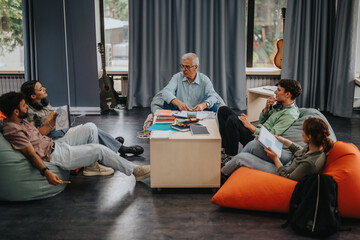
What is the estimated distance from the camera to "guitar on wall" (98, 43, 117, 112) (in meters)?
5.80

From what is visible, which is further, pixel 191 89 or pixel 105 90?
pixel 105 90

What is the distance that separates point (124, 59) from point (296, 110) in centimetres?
396

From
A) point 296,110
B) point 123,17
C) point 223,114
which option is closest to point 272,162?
point 296,110

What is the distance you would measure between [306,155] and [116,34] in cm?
457

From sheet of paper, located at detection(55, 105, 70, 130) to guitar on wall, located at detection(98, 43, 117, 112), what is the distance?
7.83ft

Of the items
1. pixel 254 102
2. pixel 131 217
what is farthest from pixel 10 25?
pixel 131 217

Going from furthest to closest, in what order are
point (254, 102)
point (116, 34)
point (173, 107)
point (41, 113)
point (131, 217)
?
point (116, 34) < point (254, 102) < point (173, 107) < point (41, 113) < point (131, 217)

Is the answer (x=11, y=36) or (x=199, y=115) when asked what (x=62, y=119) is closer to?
(x=199, y=115)

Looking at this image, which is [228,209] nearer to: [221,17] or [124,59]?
[221,17]

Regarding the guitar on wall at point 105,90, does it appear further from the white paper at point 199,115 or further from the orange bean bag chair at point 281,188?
the orange bean bag chair at point 281,188

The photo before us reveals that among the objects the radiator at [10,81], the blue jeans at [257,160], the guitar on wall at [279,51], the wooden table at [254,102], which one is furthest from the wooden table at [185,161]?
the radiator at [10,81]

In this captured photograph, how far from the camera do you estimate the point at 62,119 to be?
3.38 m

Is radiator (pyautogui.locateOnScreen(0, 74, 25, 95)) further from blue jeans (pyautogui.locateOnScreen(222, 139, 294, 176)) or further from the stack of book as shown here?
blue jeans (pyautogui.locateOnScreen(222, 139, 294, 176))

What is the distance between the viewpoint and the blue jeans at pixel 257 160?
2799mm
